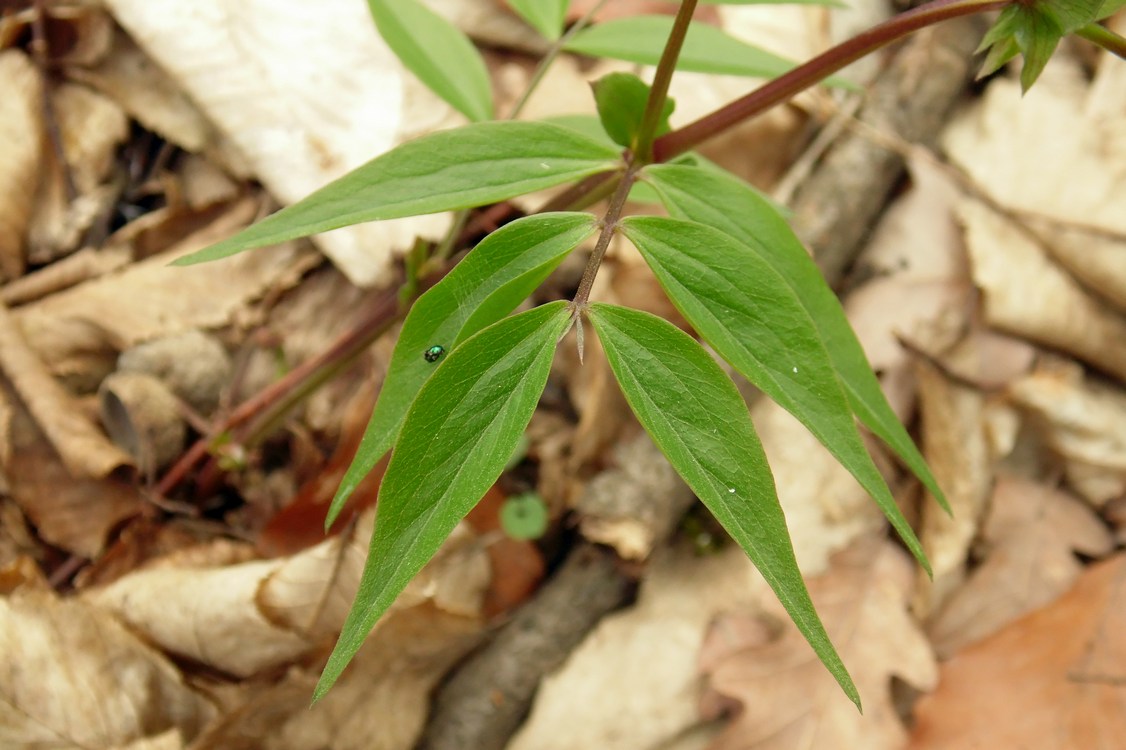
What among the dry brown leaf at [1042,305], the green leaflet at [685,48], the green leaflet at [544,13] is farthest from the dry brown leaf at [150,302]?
the dry brown leaf at [1042,305]

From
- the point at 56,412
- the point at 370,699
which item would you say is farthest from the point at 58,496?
the point at 370,699

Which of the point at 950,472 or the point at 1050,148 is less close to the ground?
the point at 1050,148

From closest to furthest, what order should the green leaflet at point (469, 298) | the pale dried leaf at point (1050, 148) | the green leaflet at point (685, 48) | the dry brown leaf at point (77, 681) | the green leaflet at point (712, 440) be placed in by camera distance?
the green leaflet at point (712, 440), the green leaflet at point (469, 298), the green leaflet at point (685, 48), the dry brown leaf at point (77, 681), the pale dried leaf at point (1050, 148)

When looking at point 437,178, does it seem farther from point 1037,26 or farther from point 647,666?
point 647,666

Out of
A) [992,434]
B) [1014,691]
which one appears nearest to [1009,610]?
[1014,691]

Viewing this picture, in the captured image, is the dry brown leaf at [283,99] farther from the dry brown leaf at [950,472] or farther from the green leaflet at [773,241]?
the dry brown leaf at [950,472]

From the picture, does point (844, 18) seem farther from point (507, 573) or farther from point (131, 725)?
point (131, 725)

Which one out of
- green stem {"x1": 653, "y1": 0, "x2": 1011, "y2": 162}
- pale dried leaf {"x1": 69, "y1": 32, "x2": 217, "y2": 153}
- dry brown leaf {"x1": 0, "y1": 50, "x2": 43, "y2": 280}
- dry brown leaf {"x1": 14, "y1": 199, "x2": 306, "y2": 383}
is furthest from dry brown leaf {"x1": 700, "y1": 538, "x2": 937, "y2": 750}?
dry brown leaf {"x1": 0, "y1": 50, "x2": 43, "y2": 280}
